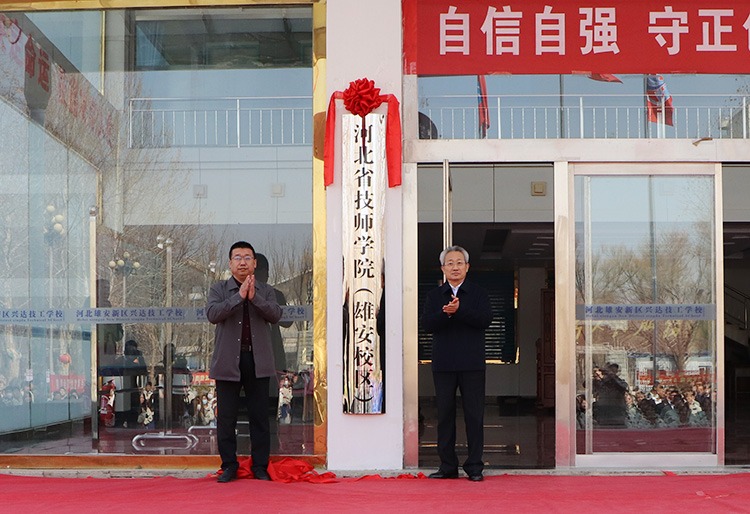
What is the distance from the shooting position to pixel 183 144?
5691 mm

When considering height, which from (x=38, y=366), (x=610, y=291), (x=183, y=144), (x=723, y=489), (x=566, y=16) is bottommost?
(x=723, y=489)

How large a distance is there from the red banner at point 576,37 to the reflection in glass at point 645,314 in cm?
68

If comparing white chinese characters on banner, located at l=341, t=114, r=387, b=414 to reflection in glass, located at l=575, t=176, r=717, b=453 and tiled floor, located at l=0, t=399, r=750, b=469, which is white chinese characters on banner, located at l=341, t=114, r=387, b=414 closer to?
tiled floor, located at l=0, t=399, r=750, b=469

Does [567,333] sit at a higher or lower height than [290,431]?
higher

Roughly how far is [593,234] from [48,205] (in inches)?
124

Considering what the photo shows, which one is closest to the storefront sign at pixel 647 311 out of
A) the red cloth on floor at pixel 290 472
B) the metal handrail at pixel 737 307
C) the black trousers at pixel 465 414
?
the black trousers at pixel 465 414

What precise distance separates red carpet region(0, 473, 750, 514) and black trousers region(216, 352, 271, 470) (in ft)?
0.63

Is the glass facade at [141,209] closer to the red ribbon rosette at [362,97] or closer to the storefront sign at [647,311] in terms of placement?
the red ribbon rosette at [362,97]

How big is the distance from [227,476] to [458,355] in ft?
4.44

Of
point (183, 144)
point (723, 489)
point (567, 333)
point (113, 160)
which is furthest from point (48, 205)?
point (723, 489)

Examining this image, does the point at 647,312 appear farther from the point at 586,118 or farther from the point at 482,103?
the point at 482,103

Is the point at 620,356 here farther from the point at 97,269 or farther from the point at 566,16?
the point at 97,269

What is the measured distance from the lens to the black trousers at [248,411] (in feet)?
16.9

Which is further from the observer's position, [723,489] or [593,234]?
[593,234]
